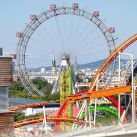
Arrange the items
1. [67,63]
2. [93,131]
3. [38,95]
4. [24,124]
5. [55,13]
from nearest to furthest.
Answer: [93,131], [24,124], [67,63], [55,13], [38,95]

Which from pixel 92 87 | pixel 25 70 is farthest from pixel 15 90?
pixel 92 87

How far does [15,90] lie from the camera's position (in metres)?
105

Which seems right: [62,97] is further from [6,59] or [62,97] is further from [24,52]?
[6,59]

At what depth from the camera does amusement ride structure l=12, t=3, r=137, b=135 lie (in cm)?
3651

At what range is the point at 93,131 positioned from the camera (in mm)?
16469

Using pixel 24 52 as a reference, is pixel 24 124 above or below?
below

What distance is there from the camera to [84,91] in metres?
43.1

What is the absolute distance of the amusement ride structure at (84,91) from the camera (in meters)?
36.5

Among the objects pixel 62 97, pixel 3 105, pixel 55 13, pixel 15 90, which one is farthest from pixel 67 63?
pixel 15 90

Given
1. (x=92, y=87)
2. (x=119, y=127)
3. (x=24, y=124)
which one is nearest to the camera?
(x=119, y=127)

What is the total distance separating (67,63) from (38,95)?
24.4 metres

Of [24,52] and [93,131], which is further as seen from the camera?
[24,52]

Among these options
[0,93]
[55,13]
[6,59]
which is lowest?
[0,93]

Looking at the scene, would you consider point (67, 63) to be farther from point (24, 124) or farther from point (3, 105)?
point (3, 105)
